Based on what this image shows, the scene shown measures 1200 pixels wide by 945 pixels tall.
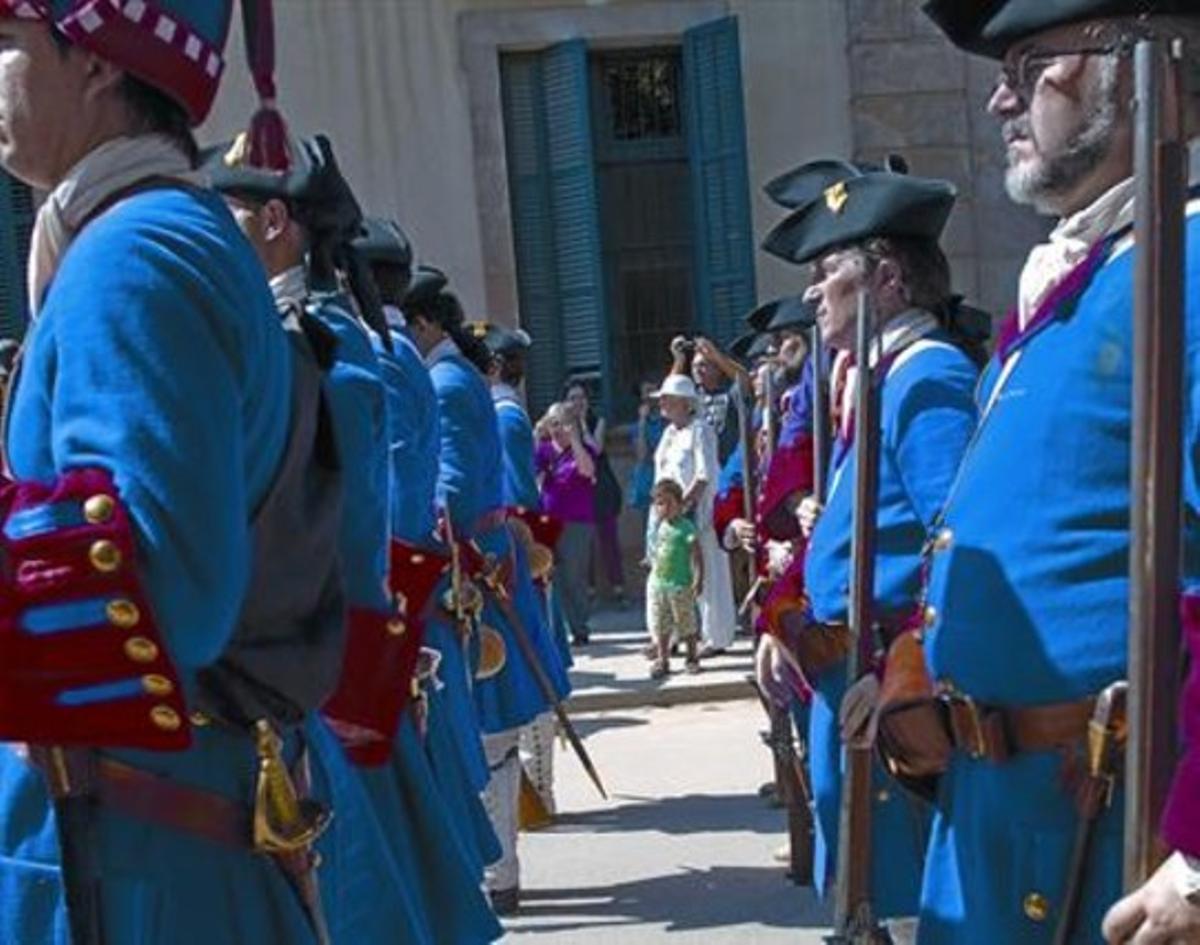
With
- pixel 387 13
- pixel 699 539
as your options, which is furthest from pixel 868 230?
pixel 387 13

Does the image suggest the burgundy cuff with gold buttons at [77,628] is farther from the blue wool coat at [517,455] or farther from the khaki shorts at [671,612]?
the khaki shorts at [671,612]

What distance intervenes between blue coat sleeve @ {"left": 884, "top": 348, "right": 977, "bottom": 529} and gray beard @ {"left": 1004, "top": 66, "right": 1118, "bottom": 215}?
1.22 m

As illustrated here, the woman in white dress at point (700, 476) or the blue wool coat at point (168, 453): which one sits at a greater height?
the blue wool coat at point (168, 453)

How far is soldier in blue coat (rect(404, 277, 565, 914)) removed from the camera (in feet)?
21.1

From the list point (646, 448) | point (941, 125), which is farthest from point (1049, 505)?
point (941, 125)

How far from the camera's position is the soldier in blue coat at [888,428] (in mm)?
4191

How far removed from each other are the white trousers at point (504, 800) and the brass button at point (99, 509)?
14.9 feet

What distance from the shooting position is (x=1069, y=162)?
2834mm

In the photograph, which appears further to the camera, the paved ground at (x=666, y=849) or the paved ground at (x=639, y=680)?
the paved ground at (x=639, y=680)

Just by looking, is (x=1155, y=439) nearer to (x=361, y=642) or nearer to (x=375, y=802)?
(x=361, y=642)

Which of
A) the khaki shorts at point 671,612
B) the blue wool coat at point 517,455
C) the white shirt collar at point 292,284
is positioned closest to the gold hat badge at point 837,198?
the white shirt collar at point 292,284

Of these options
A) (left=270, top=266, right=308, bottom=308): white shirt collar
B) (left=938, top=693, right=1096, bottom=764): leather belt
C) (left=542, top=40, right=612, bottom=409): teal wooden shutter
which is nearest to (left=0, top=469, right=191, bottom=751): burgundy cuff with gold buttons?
(left=938, top=693, right=1096, bottom=764): leather belt

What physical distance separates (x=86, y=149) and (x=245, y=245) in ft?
0.69

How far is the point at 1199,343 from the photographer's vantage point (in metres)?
2.48
